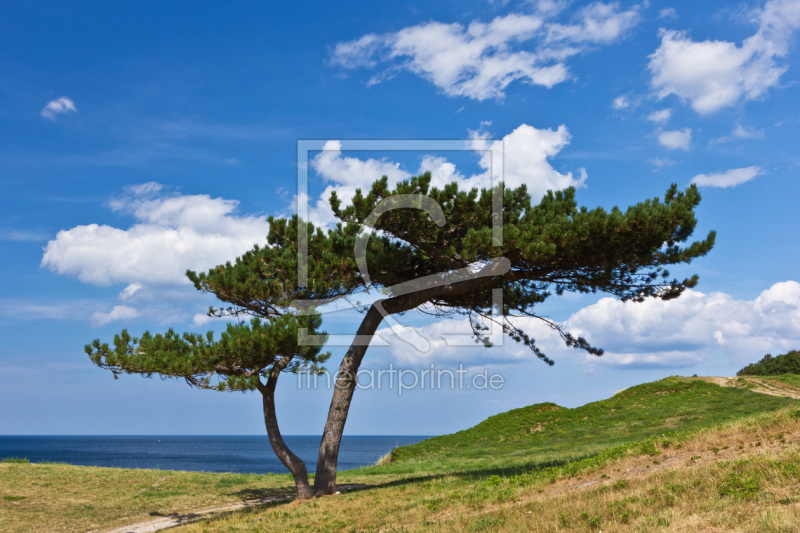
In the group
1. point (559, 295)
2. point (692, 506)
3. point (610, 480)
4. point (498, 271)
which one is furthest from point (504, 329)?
point (692, 506)

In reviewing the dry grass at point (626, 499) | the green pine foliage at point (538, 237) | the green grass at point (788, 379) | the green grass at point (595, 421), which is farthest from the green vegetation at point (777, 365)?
the dry grass at point (626, 499)

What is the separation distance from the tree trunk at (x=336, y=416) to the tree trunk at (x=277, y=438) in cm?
39

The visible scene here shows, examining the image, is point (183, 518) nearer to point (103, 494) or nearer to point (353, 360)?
point (103, 494)

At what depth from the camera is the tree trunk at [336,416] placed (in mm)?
12648

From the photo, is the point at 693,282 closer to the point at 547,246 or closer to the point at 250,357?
the point at 547,246

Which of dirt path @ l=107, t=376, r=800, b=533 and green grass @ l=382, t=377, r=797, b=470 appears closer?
dirt path @ l=107, t=376, r=800, b=533

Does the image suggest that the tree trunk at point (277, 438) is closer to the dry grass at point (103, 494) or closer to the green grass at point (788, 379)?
the dry grass at point (103, 494)

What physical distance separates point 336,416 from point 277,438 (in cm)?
169

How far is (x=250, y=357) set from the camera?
38.8 feet

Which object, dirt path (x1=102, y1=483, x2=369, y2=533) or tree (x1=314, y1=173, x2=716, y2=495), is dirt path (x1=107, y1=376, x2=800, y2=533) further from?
tree (x1=314, y1=173, x2=716, y2=495)

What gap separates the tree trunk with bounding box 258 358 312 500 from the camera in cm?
1241

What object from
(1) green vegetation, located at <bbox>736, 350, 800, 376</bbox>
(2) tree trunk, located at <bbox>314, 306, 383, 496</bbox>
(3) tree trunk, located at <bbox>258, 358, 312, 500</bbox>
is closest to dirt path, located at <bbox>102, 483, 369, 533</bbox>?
(2) tree trunk, located at <bbox>314, 306, 383, 496</bbox>

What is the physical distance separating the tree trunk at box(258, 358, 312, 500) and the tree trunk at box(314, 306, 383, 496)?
0.39 m

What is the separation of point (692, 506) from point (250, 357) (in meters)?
9.17
